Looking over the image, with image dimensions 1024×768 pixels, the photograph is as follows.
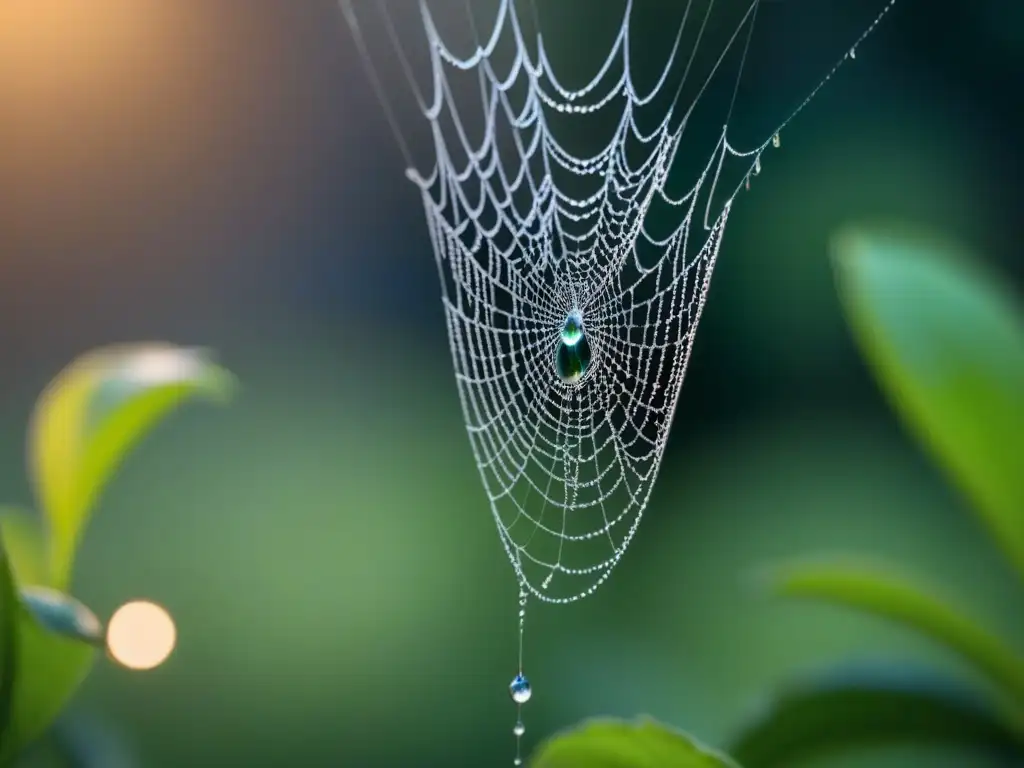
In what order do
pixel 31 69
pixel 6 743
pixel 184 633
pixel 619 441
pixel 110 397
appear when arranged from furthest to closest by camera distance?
pixel 31 69 < pixel 619 441 < pixel 184 633 < pixel 110 397 < pixel 6 743

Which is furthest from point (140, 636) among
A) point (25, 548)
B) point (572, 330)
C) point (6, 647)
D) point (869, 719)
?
point (572, 330)

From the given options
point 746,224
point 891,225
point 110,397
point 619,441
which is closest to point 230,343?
point 619,441

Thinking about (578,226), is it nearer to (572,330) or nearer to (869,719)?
(572,330)

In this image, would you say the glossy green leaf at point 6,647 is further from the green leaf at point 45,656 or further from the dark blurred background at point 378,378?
the dark blurred background at point 378,378

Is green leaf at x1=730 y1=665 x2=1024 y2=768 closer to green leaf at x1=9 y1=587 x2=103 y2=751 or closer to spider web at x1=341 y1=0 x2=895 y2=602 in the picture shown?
green leaf at x1=9 y1=587 x2=103 y2=751

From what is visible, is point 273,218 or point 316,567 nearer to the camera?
point 316,567

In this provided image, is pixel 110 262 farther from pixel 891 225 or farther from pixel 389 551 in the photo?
pixel 891 225

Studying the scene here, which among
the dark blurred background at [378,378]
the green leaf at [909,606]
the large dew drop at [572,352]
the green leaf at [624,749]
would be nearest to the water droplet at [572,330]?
the large dew drop at [572,352]
